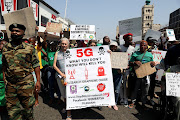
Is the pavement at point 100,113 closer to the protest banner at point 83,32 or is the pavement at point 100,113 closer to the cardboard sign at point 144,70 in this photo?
the cardboard sign at point 144,70

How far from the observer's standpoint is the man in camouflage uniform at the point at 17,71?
234cm

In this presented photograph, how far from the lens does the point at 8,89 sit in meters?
2.39

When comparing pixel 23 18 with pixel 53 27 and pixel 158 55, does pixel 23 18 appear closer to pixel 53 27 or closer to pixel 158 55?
pixel 53 27

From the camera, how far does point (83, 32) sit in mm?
5805

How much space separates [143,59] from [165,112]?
1.38m

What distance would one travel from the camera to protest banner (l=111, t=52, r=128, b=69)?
347cm

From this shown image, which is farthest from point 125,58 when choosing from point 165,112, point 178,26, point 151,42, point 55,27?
point 178,26

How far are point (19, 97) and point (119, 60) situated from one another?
7.84 feet

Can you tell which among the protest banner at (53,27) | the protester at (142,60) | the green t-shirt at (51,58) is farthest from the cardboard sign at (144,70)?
the protest banner at (53,27)

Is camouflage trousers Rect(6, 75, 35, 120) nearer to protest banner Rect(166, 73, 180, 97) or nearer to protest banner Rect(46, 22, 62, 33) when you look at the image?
protest banner Rect(166, 73, 180, 97)

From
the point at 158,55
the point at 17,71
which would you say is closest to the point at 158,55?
the point at 158,55

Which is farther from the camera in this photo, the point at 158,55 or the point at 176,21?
the point at 176,21

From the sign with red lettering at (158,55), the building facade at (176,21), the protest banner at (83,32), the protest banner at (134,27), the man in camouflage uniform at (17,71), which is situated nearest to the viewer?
the man in camouflage uniform at (17,71)

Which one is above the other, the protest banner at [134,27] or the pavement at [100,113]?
the protest banner at [134,27]
